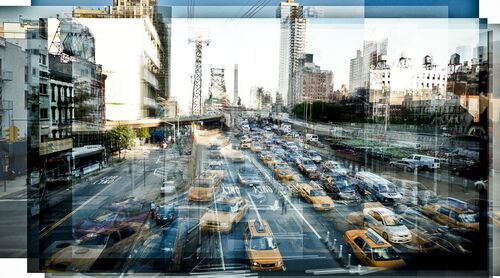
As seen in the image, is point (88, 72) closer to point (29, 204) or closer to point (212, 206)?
point (29, 204)

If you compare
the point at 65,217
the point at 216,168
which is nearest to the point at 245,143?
the point at 216,168

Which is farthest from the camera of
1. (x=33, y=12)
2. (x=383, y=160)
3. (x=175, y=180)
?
(x=383, y=160)

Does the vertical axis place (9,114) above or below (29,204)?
above

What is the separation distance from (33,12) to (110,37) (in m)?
0.70

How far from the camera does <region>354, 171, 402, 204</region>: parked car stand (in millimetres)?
3850

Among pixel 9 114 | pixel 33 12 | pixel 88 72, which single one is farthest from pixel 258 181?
pixel 9 114

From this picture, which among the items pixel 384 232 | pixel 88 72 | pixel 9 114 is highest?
pixel 88 72

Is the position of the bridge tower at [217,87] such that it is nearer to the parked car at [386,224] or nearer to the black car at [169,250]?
the black car at [169,250]

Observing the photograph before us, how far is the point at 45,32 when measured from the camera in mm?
3682

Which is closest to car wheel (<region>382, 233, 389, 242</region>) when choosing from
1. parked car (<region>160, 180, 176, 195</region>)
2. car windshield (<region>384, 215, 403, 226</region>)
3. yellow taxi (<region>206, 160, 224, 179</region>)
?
car windshield (<region>384, 215, 403, 226</region>)

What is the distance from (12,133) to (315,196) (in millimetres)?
3458

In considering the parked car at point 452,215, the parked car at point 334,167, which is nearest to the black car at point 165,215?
the parked car at point 334,167

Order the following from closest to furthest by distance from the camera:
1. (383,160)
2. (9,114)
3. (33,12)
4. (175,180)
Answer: (33,12) < (175,180) < (383,160) < (9,114)

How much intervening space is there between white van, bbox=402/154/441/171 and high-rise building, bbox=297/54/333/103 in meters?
1.12
